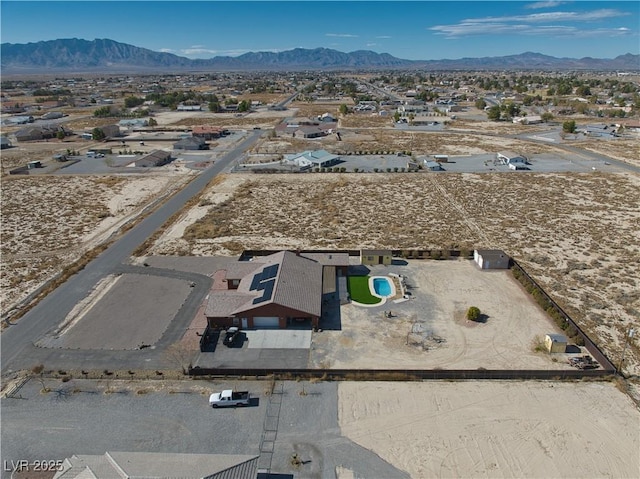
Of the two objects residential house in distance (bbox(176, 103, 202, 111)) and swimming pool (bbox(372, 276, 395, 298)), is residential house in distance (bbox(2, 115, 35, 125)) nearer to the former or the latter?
residential house in distance (bbox(176, 103, 202, 111))

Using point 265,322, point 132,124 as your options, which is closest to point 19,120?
point 132,124

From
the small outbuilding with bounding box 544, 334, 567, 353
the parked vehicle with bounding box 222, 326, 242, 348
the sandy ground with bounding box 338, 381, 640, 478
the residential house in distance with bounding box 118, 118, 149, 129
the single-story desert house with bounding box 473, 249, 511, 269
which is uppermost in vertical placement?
the residential house in distance with bounding box 118, 118, 149, 129

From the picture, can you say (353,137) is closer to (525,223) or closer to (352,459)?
(525,223)

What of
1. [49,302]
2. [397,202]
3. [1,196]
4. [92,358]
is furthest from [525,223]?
[1,196]

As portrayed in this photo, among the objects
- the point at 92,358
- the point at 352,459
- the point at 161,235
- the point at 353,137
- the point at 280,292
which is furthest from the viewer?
the point at 353,137

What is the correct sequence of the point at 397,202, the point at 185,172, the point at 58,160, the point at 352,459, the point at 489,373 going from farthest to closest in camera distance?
the point at 58,160
the point at 185,172
the point at 397,202
the point at 489,373
the point at 352,459

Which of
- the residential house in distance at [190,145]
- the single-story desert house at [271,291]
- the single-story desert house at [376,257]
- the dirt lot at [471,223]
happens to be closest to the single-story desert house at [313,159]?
the dirt lot at [471,223]

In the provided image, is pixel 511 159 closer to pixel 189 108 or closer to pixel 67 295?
pixel 67 295

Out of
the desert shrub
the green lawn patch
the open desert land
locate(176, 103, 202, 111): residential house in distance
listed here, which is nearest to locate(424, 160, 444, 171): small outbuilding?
the open desert land
